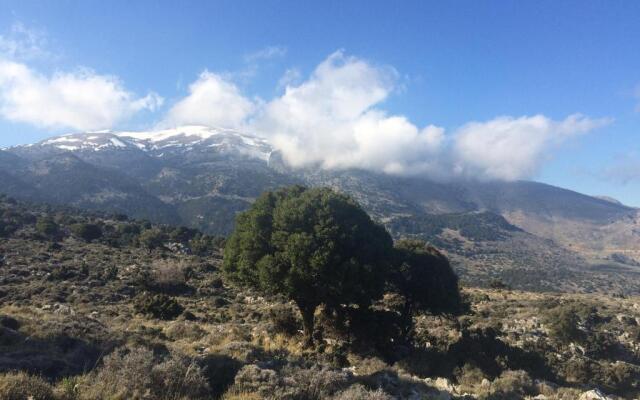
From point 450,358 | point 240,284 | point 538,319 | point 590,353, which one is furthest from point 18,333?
point 538,319

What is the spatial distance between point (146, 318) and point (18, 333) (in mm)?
12324

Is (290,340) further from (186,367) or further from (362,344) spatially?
(186,367)

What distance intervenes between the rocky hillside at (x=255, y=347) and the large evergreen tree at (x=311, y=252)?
197 cm

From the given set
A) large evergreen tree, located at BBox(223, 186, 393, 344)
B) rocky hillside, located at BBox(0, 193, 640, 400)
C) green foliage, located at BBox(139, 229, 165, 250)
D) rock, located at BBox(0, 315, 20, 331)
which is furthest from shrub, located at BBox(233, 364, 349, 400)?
green foliage, located at BBox(139, 229, 165, 250)

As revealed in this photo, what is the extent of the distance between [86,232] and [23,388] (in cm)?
5434

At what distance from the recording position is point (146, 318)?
23438 mm

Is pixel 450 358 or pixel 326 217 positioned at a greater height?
pixel 326 217

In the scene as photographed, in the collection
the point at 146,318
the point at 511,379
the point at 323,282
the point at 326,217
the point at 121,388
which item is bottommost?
the point at 146,318

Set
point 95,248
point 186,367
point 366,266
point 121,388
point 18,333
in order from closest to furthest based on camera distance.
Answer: point 121,388 < point 186,367 < point 18,333 < point 366,266 < point 95,248

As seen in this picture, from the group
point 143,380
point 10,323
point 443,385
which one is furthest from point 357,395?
point 10,323

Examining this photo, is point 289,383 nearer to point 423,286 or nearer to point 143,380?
point 143,380

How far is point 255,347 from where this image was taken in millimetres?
13383

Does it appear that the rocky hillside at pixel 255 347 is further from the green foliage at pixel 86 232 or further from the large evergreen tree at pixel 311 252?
the green foliage at pixel 86 232

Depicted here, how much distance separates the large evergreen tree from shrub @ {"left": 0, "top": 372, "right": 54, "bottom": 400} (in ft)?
32.4
